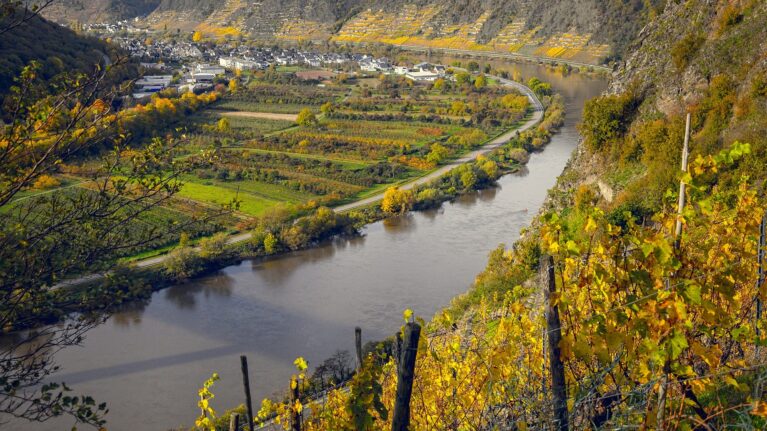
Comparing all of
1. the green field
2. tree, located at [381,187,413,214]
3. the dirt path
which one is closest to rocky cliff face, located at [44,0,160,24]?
the dirt path

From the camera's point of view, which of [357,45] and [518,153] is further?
[357,45]

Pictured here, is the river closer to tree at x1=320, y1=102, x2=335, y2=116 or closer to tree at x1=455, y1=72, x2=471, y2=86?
tree at x1=320, y1=102, x2=335, y2=116

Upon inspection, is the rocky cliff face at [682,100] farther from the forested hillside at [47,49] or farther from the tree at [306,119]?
the tree at [306,119]

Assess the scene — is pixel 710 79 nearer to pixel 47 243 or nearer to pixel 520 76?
pixel 47 243

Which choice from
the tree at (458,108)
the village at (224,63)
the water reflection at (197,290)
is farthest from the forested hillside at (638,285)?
the village at (224,63)

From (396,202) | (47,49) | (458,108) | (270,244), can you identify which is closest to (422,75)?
(458,108)

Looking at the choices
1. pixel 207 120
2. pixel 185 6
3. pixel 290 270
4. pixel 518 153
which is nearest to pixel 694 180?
pixel 290 270
